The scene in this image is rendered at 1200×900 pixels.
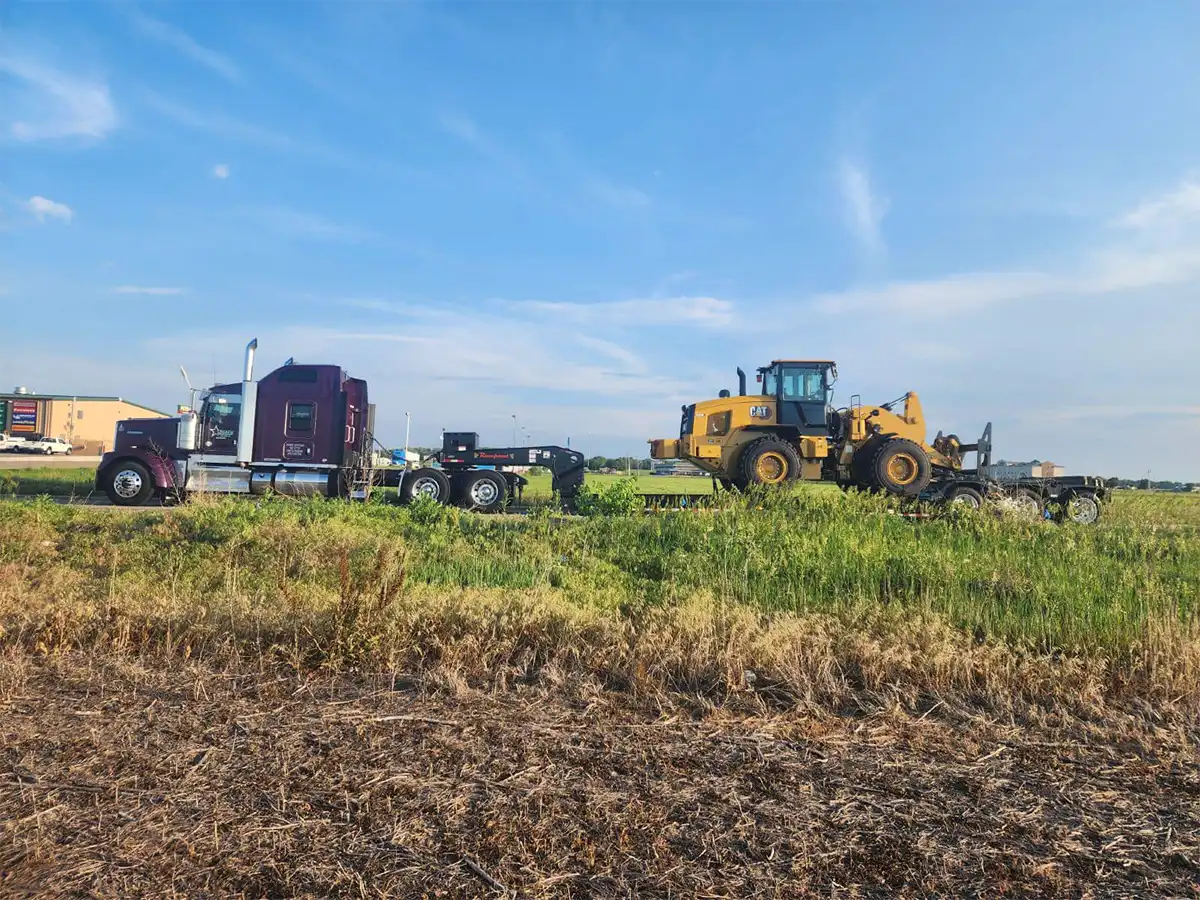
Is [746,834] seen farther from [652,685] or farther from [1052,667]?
[1052,667]

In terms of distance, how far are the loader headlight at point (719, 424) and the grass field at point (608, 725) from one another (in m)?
9.96

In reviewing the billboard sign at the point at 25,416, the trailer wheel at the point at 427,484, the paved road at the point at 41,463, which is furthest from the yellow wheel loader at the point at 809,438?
the billboard sign at the point at 25,416

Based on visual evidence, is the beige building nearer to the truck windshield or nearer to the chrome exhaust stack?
the chrome exhaust stack

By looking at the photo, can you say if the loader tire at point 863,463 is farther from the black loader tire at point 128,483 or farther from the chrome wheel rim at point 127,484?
the chrome wheel rim at point 127,484

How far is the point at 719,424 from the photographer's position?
16766mm

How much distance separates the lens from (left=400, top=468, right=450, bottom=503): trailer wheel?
16.6 meters

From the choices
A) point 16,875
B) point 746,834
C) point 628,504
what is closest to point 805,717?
point 746,834

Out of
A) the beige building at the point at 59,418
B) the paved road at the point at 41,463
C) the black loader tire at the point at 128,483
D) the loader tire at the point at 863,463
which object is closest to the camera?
the black loader tire at the point at 128,483

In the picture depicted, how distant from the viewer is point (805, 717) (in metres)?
3.65

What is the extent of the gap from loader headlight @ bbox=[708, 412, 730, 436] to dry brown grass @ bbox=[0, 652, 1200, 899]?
42.9 ft

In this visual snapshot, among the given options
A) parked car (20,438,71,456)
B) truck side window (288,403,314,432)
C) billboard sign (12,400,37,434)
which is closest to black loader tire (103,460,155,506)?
truck side window (288,403,314,432)

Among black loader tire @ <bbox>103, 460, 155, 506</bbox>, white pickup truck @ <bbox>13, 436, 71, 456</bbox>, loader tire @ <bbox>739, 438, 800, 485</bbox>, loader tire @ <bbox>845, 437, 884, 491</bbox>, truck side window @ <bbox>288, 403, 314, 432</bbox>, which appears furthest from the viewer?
white pickup truck @ <bbox>13, 436, 71, 456</bbox>

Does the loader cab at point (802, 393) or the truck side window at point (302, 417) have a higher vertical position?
the loader cab at point (802, 393)

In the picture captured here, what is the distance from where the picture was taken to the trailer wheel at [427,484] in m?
16.6
